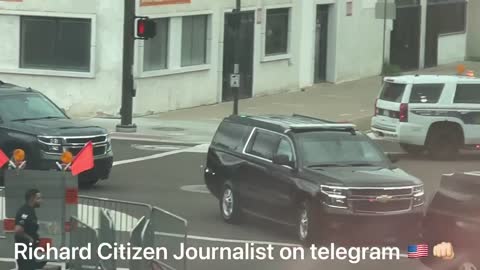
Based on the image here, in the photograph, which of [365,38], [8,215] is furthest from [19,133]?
[365,38]

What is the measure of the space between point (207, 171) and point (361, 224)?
3.98m

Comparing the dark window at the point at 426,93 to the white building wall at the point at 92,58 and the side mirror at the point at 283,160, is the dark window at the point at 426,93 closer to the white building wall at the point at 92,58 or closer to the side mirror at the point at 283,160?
the white building wall at the point at 92,58

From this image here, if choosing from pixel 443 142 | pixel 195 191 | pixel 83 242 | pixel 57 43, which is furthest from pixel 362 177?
pixel 57 43

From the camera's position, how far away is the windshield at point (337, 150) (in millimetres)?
17031

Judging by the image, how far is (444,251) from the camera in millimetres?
12117

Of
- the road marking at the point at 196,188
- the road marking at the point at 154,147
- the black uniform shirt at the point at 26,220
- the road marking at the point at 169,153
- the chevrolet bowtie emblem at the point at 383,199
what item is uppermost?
the black uniform shirt at the point at 26,220

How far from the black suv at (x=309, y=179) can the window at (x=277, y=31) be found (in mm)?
20468

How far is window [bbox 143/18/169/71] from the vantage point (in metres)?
33.4

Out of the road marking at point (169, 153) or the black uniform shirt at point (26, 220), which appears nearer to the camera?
the black uniform shirt at point (26, 220)

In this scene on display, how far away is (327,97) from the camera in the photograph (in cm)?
3928

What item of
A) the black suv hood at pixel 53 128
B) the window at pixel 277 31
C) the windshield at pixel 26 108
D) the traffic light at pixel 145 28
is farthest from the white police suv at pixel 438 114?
the window at pixel 277 31

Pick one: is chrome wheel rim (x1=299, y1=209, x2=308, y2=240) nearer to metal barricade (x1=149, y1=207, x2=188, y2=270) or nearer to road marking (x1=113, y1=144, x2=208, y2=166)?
metal barricade (x1=149, y1=207, x2=188, y2=270)

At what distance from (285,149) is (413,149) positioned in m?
10.9

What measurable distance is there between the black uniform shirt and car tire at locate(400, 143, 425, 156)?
1550 centimetres
